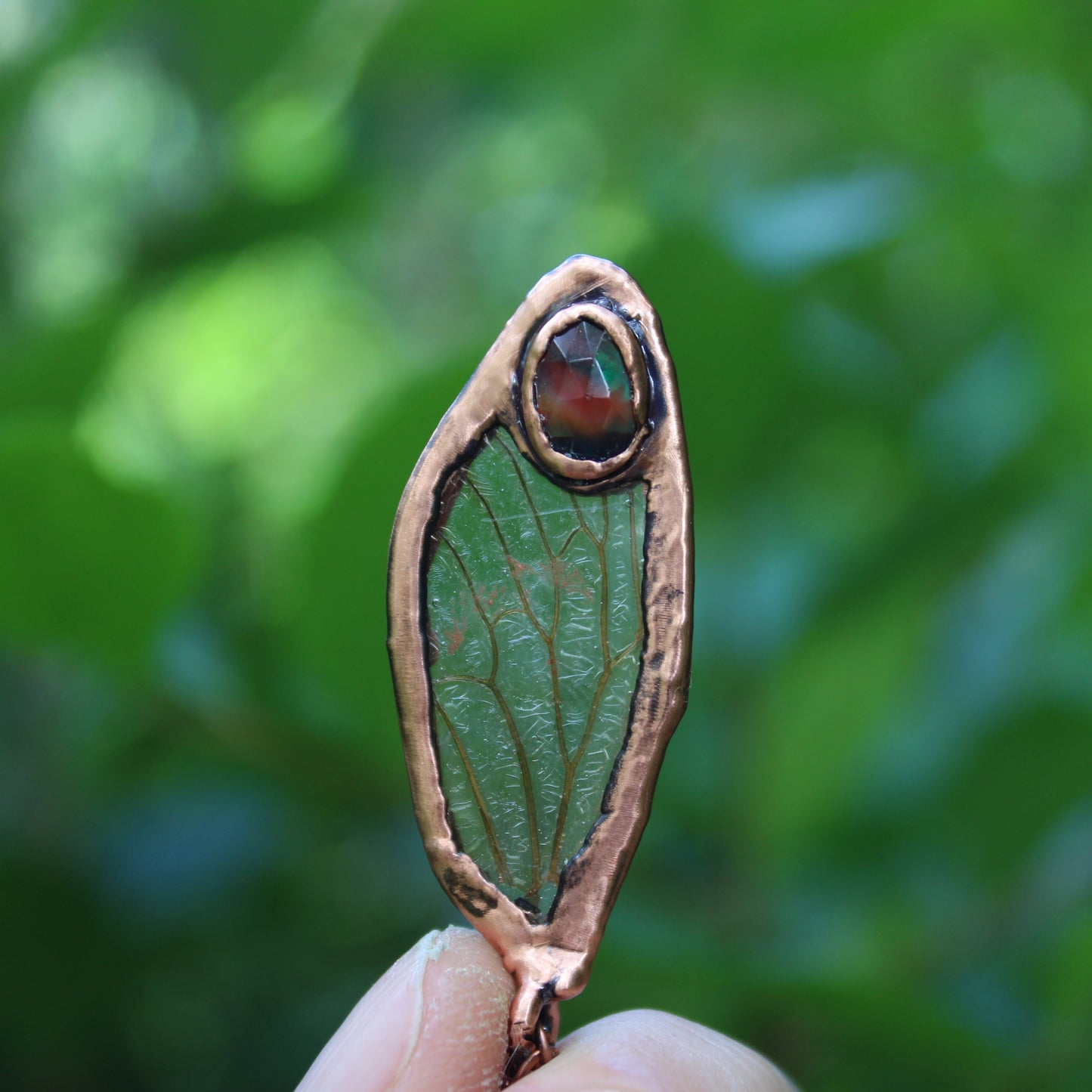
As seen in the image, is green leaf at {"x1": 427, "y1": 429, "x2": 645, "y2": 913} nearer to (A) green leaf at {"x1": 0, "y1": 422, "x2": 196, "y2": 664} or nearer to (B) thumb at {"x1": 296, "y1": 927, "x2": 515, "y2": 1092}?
(B) thumb at {"x1": 296, "y1": 927, "x2": 515, "y2": 1092}

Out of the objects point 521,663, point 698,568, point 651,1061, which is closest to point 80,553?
point 521,663

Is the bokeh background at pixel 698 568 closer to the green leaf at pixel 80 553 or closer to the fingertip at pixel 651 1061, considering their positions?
the green leaf at pixel 80 553

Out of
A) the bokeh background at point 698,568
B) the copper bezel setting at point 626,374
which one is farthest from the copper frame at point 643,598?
the bokeh background at point 698,568

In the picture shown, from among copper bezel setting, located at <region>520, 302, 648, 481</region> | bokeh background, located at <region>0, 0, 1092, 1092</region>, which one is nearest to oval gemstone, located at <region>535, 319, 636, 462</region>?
copper bezel setting, located at <region>520, 302, 648, 481</region>

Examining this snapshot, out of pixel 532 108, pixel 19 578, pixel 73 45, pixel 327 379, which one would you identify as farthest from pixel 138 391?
pixel 327 379

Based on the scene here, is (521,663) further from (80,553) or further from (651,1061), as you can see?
(80,553)

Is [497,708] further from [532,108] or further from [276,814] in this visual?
[532,108]

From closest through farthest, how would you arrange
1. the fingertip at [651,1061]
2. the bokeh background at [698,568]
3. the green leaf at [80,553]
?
the fingertip at [651,1061]
the green leaf at [80,553]
the bokeh background at [698,568]
